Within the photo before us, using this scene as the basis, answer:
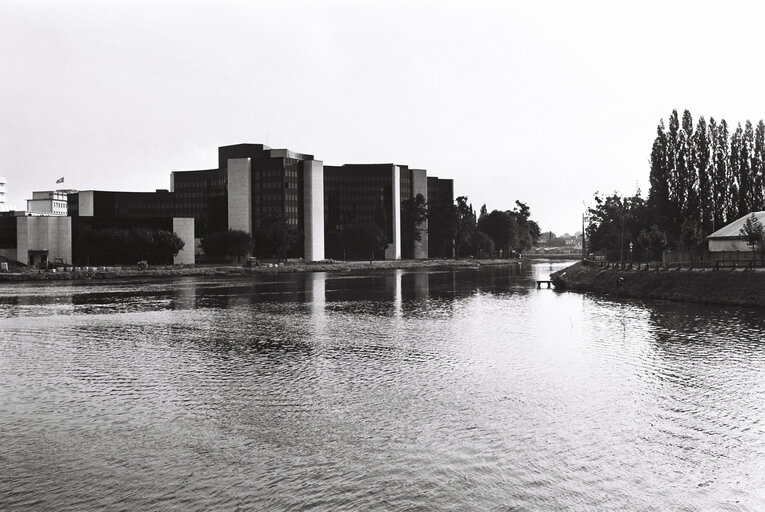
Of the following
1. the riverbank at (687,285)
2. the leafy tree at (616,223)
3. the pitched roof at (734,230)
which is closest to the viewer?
the riverbank at (687,285)

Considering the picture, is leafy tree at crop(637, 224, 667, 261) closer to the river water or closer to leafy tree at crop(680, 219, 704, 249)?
leafy tree at crop(680, 219, 704, 249)

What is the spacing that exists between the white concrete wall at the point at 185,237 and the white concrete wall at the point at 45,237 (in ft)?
80.9

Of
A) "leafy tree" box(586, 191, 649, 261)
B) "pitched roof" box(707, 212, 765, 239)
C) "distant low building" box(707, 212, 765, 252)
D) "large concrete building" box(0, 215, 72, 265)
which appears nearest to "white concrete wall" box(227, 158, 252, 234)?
"large concrete building" box(0, 215, 72, 265)

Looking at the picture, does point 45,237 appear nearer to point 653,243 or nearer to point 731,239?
point 653,243

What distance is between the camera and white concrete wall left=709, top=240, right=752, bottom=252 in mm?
87412

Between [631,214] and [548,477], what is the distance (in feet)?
389

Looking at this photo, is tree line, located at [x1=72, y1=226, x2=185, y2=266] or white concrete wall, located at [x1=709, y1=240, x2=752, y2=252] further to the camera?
tree line, located at [x1=72, y1=226, x2=185, y2=266]

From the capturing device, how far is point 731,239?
89.4 meters

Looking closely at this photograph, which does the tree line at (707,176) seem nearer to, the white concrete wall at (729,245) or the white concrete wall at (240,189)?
the white concrete wall at (729,245)

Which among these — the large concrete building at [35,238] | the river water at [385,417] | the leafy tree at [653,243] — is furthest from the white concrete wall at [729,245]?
the large concrete building at [35,238]

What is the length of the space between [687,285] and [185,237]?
132 m

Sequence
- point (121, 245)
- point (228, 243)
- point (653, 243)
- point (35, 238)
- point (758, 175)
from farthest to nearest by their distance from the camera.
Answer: point (228, 243)
point (35, 238)
point (121, 245)
point (758, 175)
point (653, 243)

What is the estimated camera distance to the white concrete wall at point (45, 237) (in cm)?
15575

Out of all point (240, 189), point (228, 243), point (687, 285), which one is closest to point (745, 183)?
point (687, 285)
